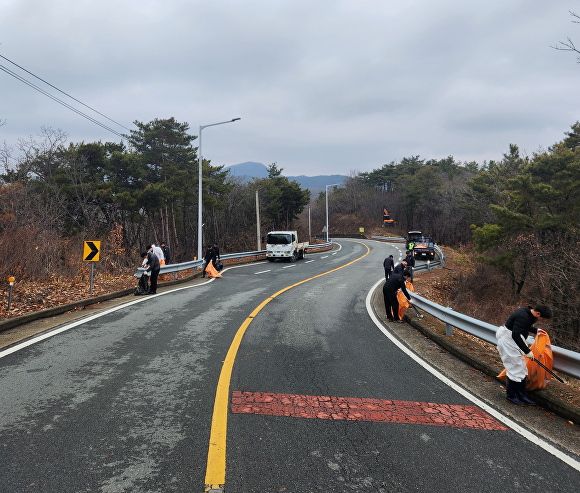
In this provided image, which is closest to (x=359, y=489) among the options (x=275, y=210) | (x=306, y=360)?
(x=306, y=360)

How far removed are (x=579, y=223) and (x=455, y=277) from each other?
24.4ft

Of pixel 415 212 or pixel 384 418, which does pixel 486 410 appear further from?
pixel 415 212

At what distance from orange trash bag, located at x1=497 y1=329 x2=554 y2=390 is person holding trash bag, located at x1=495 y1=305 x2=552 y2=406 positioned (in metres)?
0.11

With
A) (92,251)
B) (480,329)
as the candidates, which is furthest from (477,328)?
(92,251)

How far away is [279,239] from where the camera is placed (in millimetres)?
27875

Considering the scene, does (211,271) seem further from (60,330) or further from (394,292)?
(60,330)

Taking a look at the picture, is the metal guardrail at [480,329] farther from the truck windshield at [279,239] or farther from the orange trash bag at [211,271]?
the truck windshield at [279,239]

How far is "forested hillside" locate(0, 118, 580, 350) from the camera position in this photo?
633 inches

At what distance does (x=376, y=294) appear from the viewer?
1498 cm

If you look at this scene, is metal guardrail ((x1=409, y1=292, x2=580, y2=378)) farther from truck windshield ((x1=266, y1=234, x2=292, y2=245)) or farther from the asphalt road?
truck windshield ((x1=266, y1=234, x2=292, y2=245))

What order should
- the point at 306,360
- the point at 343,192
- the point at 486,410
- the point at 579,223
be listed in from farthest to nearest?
1. the point at 343,192
2. the point at 579,223
3. the point at 306,360
4. the point at 486,410

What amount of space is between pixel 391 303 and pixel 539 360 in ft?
16.8

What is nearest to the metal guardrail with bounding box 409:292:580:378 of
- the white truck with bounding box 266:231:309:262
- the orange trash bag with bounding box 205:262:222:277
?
the orange trash bag with bounding box 205:262:222:277

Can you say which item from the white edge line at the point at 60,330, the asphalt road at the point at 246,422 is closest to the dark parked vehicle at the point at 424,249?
the white edge line at the point at 60,330
